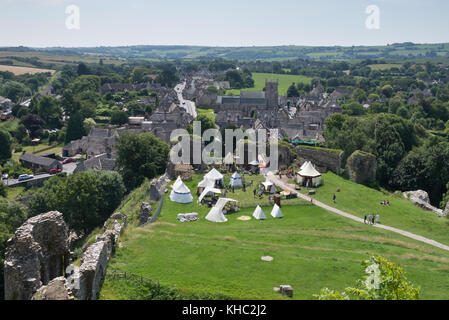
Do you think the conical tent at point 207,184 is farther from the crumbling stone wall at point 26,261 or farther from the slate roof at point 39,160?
the slate roof at point 39,160

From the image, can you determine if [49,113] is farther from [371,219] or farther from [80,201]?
[371,219]


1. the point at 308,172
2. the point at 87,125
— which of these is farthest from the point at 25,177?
the point at 308,172

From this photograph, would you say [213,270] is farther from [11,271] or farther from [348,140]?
[348,140]

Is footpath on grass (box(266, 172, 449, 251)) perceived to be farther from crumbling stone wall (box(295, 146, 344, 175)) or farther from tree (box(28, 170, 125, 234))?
tree (box(28, 170, 125, 234))

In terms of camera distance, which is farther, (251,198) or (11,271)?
(251,198)

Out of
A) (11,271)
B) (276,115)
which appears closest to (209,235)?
(11,271)

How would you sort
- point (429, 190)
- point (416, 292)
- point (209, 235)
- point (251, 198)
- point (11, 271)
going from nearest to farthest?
1. point (416, 292)
2. point (11, 271)
3. point (209, 235)
4. point (251, 198)
5. point (429, 190)
